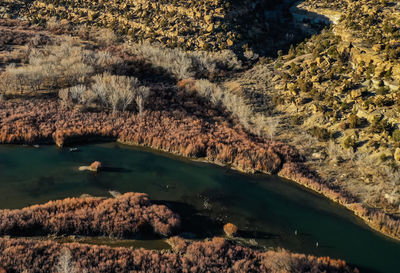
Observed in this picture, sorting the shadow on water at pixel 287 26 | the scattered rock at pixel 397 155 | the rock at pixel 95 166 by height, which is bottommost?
the rock at pixel 95 166

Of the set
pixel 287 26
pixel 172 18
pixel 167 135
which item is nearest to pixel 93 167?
pixel 167 135

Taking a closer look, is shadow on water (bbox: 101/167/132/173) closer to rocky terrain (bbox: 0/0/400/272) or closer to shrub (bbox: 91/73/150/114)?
rocky terrain (bbox: 0/0/400/272)

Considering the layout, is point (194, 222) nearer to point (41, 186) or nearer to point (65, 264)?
point (65, 264)

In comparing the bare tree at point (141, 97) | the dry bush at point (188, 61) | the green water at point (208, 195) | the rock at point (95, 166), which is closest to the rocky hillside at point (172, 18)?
the dry bush at point (188, 61)

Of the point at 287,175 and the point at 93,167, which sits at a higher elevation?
the point at 287,175

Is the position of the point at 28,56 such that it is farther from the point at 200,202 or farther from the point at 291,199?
the point at 291,199

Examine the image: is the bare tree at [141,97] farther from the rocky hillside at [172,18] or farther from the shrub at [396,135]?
the shrub at [396,135]

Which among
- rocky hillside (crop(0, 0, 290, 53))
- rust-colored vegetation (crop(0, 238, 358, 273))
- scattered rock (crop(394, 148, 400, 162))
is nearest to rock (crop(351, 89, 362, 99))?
scattered rock (crop(394, 148, 400, 162))
